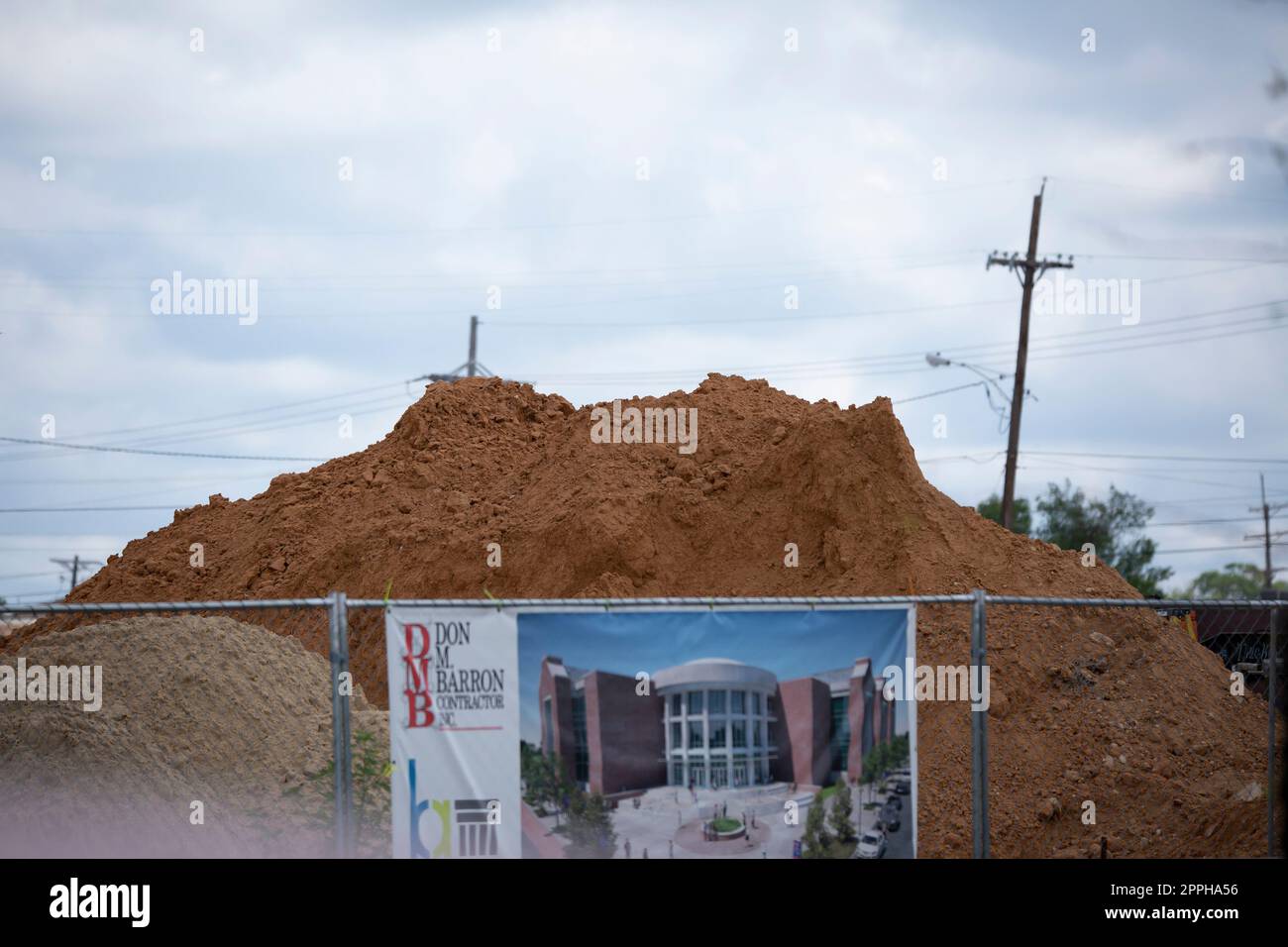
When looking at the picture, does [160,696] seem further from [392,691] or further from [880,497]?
[880,497]

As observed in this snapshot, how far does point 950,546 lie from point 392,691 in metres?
9.62

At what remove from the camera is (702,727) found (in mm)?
6473

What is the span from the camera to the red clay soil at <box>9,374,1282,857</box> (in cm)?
1131

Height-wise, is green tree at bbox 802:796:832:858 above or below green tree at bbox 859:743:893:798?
below

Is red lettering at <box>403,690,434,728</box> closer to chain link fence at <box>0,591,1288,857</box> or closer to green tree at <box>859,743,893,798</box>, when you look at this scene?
green tree at <box>859,743,893,798</box>

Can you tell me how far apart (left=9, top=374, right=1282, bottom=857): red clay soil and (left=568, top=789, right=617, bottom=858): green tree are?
206 inches

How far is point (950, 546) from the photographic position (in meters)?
14.5
